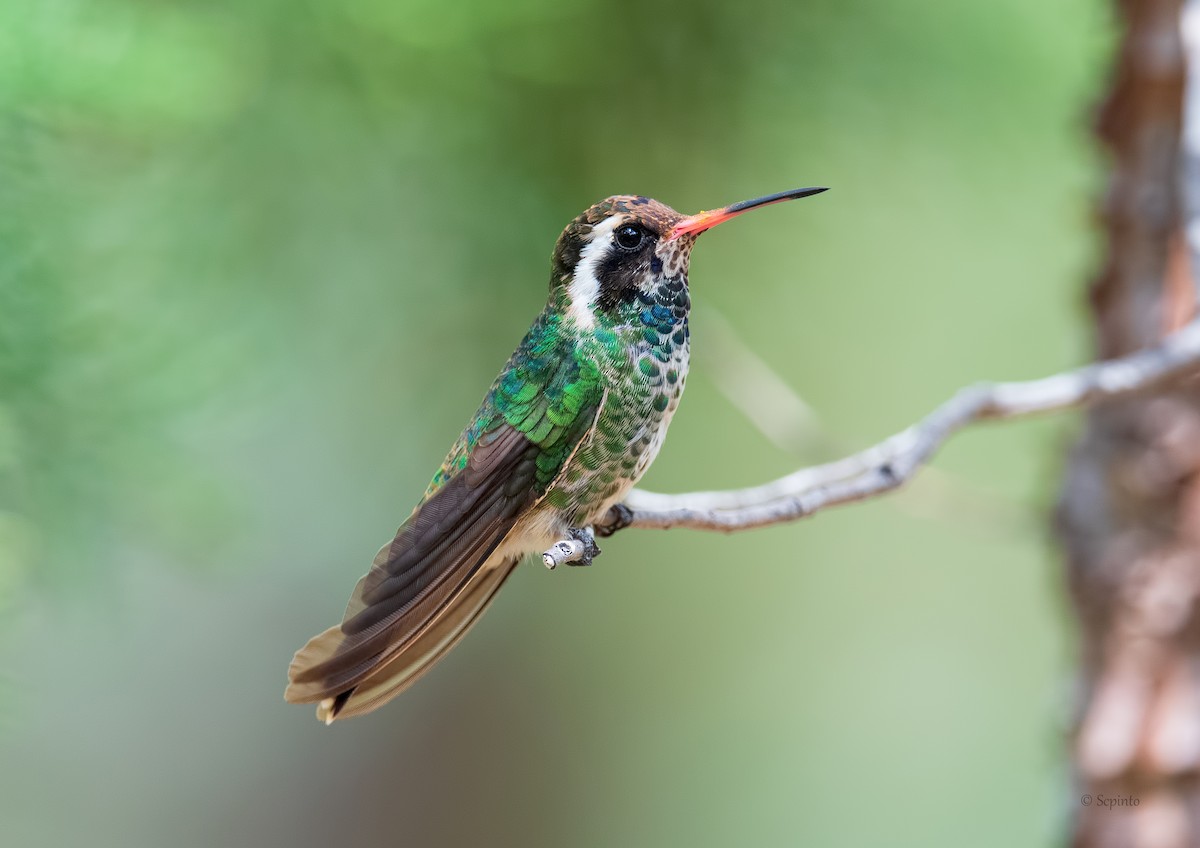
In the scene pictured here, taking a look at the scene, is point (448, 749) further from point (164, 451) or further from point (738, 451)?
point (164, 451)

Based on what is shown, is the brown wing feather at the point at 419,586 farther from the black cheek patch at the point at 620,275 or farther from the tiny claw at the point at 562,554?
the black cheek patch at the point at 620,275

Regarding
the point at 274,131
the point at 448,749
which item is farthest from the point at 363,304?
the point at 448,749

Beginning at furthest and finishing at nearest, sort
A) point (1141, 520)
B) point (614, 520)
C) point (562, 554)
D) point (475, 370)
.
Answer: point (475, 370) → point (1141, 520) → point (614, 520) → point (562, 554)

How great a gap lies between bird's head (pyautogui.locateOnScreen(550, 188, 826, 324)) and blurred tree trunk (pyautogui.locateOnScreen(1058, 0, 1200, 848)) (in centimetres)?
97

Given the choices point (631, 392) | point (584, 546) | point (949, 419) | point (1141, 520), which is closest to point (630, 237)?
point (631, 392)

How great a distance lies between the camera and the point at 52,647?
2236 mm

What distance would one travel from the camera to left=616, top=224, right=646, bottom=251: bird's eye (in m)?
0.86

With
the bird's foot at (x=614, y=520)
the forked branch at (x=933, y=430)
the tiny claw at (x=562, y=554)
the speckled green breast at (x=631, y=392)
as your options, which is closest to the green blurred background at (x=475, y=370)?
the forked branch at (x=933, y=430)

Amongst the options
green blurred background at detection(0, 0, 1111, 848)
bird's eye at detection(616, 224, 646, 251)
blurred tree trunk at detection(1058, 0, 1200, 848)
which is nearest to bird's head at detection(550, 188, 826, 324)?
bird's eye at detection(616, 224, 646, 251)

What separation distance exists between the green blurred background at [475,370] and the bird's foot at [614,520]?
554 mm

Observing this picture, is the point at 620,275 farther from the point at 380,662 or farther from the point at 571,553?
the point at 380,662

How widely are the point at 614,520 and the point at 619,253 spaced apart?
324mm

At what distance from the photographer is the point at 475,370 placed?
2.13 m

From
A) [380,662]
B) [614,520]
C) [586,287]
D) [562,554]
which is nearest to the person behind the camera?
[380,662]
